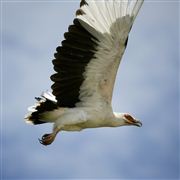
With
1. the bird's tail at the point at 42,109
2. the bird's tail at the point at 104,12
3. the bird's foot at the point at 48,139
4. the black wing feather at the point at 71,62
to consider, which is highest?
the bird's tail at the point at 104,12

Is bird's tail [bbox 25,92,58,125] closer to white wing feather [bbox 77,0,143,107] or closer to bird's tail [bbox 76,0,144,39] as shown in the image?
white wing feather [bbox 77,0,143,107]

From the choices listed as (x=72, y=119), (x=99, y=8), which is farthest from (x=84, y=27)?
(x=72, y=119)

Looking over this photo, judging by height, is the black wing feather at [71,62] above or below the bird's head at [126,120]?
above

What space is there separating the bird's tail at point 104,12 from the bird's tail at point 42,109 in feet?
6.16

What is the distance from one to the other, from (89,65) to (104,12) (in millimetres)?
1121

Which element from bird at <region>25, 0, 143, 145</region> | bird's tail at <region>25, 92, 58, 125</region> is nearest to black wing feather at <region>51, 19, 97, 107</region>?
bird at <region>25, 0, 143, 145</region>

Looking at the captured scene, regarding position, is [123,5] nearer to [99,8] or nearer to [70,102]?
[99,8]

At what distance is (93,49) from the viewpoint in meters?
18.8

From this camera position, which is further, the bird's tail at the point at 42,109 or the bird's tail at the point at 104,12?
the bird's tail at the point at 42,109

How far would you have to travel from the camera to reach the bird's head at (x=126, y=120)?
64.0ft

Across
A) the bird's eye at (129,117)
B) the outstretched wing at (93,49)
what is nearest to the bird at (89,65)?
the outstretched wing at (93,49)

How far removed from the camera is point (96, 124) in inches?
746

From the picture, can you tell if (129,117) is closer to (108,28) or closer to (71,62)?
(71,62)

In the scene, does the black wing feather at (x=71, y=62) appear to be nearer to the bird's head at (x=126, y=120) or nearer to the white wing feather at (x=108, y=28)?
the white wing feather at (x=108, y=28)
